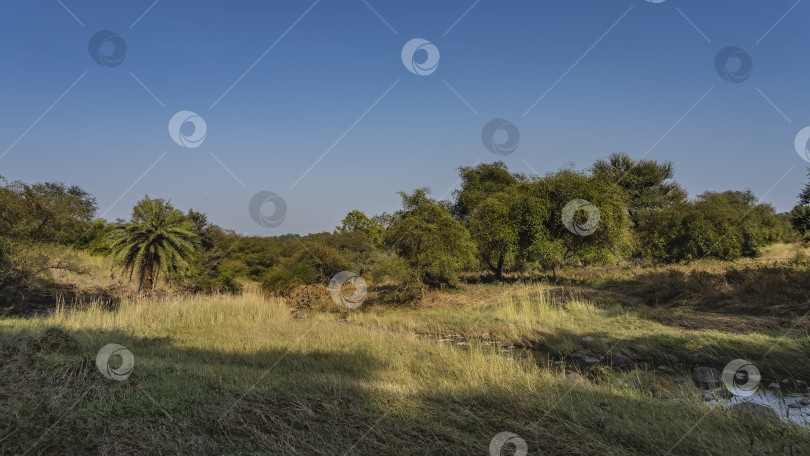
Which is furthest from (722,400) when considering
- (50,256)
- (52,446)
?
(50,256)

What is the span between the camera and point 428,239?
17281 millimetres

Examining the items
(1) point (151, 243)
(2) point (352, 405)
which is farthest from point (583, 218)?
(1) point (151, 243)

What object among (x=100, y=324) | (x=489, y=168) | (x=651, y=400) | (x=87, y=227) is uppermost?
(x=489, y=168)

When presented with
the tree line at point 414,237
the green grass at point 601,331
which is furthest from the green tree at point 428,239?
the green grass at point 601,331

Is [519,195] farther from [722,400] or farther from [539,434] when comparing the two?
[539,434]

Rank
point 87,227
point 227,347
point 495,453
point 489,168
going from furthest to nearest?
1. point 489,168
2. point 87,227
3. point 227,347
4. point 495,453

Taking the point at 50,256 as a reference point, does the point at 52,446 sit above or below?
below

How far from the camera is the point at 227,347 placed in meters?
9.44

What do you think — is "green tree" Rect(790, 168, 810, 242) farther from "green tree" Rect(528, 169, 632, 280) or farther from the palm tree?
the palm tree

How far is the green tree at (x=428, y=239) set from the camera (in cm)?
1734

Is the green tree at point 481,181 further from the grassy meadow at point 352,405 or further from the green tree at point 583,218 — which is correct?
the grassy meadow at point 352,405

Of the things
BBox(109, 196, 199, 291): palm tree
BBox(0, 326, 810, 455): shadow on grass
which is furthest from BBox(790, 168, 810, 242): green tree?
BBox(109, 196, 199, 291): palm tree

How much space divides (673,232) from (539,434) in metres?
26.3

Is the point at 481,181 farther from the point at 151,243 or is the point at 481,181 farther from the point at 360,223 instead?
the point at 151,243
